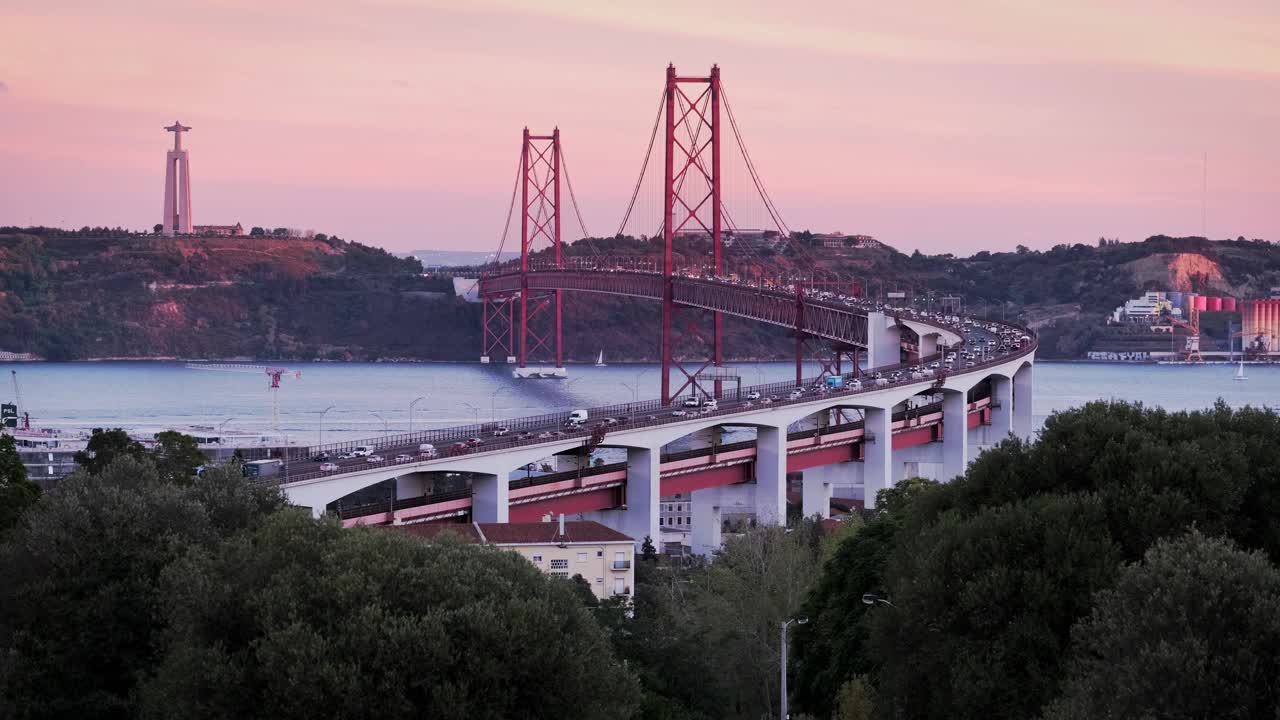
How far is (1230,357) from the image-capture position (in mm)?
112188

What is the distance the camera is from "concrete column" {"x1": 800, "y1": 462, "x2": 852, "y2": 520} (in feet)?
113

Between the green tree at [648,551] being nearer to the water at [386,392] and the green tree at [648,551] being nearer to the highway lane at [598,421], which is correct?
the highway lane at [598,421]

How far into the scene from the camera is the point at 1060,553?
11.0m

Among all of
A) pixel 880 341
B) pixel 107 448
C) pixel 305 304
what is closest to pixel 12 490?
pixel 107 448

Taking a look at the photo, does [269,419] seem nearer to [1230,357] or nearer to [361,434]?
[361,434]

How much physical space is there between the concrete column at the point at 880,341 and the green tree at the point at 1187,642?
1383 inches

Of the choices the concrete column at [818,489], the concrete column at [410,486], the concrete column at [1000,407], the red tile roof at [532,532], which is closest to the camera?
the red tile roof at [532,532]

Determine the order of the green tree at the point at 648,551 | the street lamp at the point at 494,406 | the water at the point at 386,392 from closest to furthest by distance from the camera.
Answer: the green tree at the point at 648,551
the street lamp at the point at 494,406
the water at the point at 386,392

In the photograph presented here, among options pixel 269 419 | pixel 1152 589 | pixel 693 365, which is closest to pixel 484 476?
pixel 1152 589

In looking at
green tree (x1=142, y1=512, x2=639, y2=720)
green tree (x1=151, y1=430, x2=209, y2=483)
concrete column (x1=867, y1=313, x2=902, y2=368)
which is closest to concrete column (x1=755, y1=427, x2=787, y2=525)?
green tree (x1=151, y1=430, x2=209, y2=483)

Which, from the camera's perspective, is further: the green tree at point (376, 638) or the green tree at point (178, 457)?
the green tree at point (178, 457)

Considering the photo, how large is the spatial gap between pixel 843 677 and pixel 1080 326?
101557 millimetres

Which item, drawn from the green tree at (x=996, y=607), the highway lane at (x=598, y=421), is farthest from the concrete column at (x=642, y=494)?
the green tree at (x=996, y=607)

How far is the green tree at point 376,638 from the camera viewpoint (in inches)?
416
